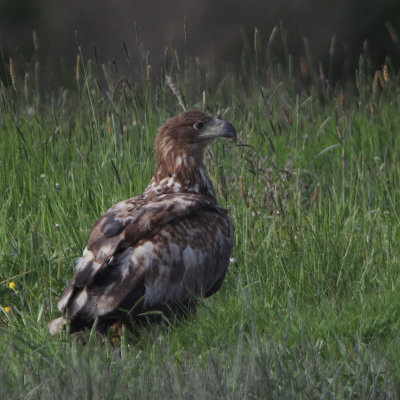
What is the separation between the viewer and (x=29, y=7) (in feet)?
45.6

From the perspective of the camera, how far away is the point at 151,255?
189 inches

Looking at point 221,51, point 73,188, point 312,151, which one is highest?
point 73,188

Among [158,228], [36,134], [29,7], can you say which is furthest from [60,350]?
[29,7]

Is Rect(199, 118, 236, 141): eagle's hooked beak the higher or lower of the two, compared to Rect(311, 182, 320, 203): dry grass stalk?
higher

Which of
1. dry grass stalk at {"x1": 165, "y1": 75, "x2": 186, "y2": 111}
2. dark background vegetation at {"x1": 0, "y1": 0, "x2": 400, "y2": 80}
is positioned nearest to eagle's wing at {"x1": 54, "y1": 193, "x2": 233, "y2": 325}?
dry grass stalk at {"x1": 165, "y1": 75, "x2": 186, "y2": 111}

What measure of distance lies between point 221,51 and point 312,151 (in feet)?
21.1

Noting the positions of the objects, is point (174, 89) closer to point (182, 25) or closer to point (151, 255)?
point (151, 255)

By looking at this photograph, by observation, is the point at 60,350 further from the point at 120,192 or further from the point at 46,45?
the point at 46,45

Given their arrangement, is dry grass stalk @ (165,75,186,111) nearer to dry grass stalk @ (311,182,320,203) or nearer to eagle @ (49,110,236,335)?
eagle @ (49,110,236,335)

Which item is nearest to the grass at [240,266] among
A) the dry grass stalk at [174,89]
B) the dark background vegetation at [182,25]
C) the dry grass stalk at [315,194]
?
the dry grass stalk at [315,194]

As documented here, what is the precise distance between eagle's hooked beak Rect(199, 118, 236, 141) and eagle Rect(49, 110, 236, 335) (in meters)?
0.01

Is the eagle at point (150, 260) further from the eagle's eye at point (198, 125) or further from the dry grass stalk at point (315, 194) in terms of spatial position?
the dry grass stalk at point (315, 194)

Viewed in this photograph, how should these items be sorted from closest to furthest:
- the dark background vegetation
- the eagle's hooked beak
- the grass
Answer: the grass
the eagle's hooked beak
the dark background vegetation

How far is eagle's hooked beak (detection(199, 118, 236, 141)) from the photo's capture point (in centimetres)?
546
